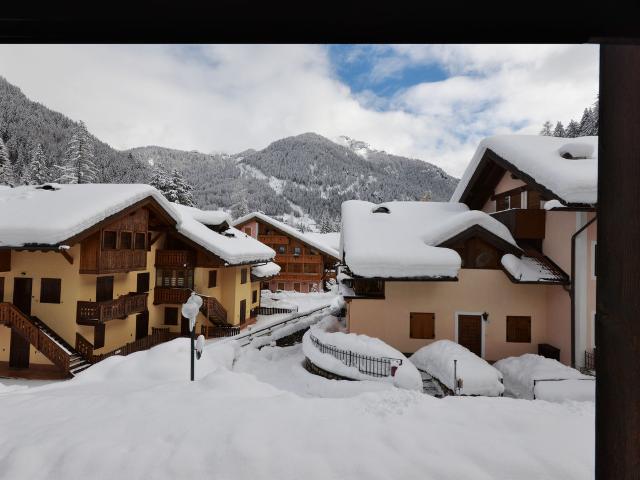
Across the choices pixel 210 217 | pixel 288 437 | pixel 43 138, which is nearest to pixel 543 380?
pixel 288 437

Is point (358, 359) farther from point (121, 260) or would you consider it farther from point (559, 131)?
point (559, 131)

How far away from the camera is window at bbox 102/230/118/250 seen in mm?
17328

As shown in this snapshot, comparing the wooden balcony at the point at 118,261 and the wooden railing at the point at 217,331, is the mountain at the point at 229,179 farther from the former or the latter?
the wooden balcony at the point at 118,261

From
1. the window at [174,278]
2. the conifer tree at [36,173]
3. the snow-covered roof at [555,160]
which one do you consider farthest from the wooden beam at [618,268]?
the conifer tree at [36,173]

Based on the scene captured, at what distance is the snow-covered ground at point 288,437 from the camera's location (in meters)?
3.13

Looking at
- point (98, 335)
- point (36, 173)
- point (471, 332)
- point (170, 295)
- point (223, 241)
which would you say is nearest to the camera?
point (471, 332)

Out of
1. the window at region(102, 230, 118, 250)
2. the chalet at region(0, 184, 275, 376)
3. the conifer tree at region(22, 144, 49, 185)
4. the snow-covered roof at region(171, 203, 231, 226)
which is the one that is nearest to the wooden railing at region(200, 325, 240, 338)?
the chalet at region(0, 184, 275, 376)

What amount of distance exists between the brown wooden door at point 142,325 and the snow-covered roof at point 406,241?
1422 cm

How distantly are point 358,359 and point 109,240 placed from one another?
48.0 feet

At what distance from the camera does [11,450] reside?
11.4ft

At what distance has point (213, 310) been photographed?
76.3 feet

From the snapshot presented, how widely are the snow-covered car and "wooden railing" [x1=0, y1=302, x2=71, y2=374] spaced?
19.1 metres

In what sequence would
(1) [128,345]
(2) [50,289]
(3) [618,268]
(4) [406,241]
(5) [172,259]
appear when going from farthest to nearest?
(5) [172,259] → (1) [128,345] → (2) [50,289] → (4) [406,241] → (3) [618,268]
